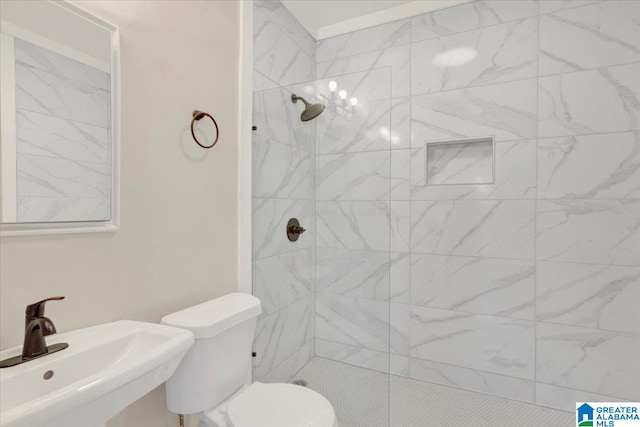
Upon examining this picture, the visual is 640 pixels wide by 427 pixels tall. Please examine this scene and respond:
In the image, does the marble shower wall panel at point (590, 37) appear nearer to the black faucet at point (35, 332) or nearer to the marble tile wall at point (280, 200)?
the marble tile wall at point (280, 200)

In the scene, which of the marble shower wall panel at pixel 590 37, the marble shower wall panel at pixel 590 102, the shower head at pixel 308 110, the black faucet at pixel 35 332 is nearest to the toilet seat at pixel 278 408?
the black faucet at pixel 35 332

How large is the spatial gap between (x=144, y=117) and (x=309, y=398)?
4.17 feet

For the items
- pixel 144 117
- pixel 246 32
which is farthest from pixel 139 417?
pixel 246 32

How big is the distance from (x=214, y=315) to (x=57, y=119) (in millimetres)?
839

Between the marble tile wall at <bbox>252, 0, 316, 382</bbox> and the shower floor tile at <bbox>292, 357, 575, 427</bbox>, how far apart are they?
0.88 feet

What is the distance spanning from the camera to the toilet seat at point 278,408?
119 cm

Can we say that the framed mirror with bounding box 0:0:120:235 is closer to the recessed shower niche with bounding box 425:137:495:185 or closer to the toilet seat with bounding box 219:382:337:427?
the toilet seat with bounding box 219:382:337:427

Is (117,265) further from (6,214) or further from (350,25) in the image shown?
(350,25)

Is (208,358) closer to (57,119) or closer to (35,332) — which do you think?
(35,332)

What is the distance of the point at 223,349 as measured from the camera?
4.29 ft

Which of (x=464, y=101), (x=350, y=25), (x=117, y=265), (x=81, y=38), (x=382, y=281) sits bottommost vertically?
(x=382, y=281)

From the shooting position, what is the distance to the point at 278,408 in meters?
1.27
